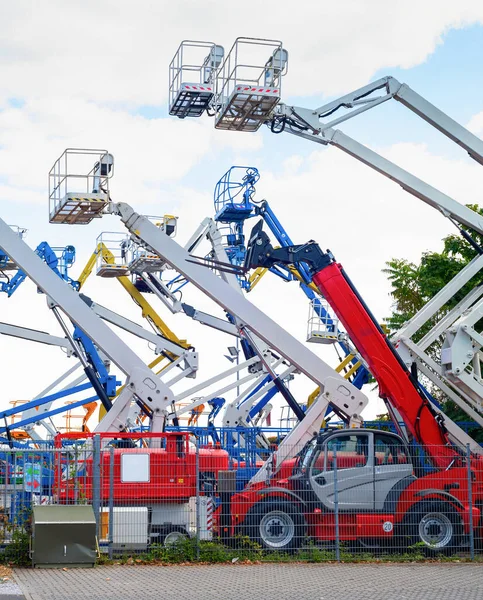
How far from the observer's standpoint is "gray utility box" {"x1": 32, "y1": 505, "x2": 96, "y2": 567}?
15688mm

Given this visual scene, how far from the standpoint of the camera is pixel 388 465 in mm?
18344

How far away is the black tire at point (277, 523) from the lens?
1761 cm

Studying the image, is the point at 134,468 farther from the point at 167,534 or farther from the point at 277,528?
the point at 277,528

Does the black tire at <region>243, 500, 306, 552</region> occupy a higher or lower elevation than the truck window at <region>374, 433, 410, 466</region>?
lower

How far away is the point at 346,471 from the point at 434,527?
1.87 metres

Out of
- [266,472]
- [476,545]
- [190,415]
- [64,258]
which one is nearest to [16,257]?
[266,472]

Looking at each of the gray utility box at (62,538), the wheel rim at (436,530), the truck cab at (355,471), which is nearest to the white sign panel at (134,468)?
the gray utility box at (62,538)

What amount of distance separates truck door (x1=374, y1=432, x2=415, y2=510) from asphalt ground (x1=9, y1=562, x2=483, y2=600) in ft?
5.08

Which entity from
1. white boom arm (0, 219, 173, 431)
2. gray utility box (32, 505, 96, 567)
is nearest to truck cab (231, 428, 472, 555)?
gray utility box (32, 505, 96, 567)


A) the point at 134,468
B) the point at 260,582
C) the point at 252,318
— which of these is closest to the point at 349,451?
the point at 134,468

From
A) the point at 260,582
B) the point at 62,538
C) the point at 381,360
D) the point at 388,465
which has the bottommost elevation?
the point at 260,582

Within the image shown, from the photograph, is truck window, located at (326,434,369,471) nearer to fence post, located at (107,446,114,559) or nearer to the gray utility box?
fence post, located at (107,446,114,559)

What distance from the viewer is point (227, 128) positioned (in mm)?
22484

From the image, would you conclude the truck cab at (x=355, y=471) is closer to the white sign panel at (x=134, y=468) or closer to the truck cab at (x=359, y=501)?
the truck cab at (x=359, y=501)
